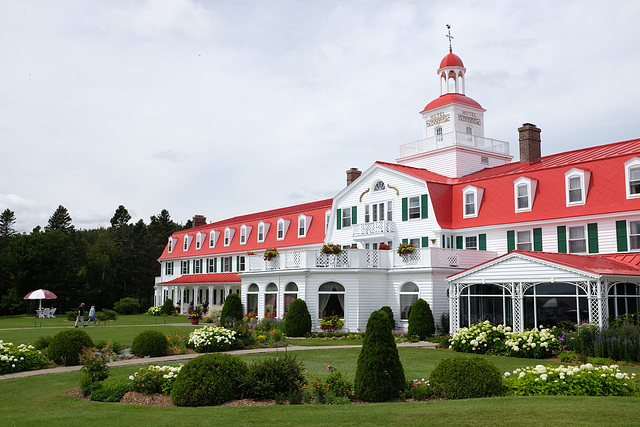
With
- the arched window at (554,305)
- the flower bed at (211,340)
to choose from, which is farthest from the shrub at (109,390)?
the arched window at (554,305)

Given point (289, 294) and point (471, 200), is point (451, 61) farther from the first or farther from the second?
point (289, 294)

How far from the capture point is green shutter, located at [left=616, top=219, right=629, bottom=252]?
2400 cm

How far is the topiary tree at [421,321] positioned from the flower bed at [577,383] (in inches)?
553

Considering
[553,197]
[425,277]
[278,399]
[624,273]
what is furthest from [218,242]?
[278,399]

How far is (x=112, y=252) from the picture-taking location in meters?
67.2

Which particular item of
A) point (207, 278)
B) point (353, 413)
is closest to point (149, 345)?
point (353, 413)

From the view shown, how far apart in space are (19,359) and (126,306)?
40.3 metres

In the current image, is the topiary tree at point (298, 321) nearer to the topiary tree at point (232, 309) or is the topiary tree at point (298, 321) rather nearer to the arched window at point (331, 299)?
the arched window at point (331, 299)

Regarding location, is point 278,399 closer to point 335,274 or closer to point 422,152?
point 335,274

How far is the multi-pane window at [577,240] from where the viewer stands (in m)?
25.5

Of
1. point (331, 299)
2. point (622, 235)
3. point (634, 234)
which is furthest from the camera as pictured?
point (331, 299)

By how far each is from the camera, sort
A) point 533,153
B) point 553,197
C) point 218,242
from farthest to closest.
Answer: point 218,242 → point 533,153 → point 553,197

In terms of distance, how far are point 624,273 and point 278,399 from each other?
14635 millimetres

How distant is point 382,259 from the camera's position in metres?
29.5
